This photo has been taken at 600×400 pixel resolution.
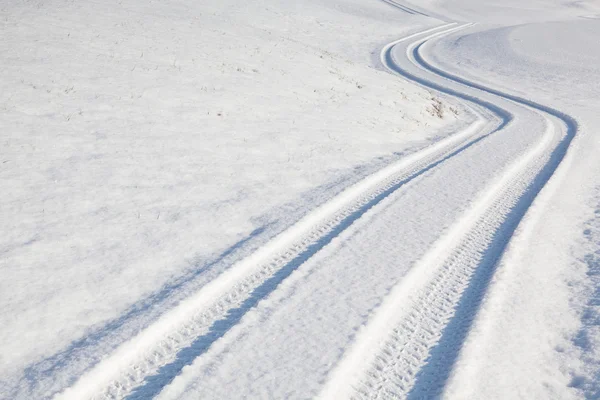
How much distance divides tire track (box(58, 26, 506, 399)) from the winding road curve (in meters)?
0.01

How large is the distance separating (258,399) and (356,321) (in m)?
1.25

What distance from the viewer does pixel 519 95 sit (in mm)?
18703

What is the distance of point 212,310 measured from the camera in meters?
5.14

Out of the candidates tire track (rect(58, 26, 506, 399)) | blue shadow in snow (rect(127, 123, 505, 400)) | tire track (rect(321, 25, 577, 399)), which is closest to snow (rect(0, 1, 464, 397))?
tire track (rect(58, 26, 506, 399))

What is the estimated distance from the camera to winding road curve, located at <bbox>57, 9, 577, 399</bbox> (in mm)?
4297

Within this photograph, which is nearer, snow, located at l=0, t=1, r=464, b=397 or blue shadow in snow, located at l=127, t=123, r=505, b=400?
blue shadow in snow, located at l=127, t=123, r=505, b=400

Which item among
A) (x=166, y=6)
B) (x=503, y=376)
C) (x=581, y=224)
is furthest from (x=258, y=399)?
(x=166, y=6)

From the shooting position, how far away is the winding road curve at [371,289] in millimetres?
4297

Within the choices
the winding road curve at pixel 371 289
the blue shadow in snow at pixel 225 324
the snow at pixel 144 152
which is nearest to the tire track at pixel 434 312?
the winding road curve at pixel 371 289

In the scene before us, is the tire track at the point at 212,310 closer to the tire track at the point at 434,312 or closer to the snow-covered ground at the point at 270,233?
the snow-covered ground at the point at 270,233

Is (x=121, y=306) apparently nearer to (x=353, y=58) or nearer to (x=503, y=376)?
(x=503, y=376)

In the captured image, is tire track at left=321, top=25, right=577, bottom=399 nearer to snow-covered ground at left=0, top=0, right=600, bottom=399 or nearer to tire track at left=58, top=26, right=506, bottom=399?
snow-covered ground at left=0, top=0, right=600, bottom=399

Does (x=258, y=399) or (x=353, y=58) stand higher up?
(x=258, y=399)

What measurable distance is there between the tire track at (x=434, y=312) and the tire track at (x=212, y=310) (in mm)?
1105
